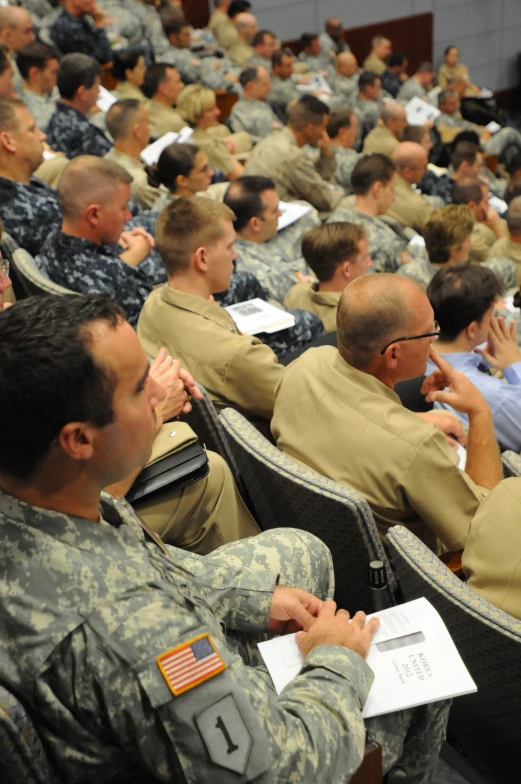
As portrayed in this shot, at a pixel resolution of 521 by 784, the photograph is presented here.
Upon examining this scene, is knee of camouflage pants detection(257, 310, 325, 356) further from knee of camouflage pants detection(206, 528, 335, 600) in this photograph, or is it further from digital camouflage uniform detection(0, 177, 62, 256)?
knee of camouflage pants detection(206, 528, 335, 600)

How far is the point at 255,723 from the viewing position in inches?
37.4

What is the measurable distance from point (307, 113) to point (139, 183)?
5.26ft

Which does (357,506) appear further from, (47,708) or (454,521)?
(47,708)

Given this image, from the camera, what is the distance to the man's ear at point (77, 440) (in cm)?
98

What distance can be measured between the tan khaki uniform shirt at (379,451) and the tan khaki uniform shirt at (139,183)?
9.30 feet

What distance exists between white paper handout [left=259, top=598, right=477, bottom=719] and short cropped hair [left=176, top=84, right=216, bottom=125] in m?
5.06

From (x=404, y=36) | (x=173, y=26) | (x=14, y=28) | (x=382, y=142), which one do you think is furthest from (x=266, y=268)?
(x=404, y=36)

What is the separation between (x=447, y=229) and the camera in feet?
11.9

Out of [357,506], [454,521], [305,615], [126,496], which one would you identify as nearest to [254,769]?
[305,615]

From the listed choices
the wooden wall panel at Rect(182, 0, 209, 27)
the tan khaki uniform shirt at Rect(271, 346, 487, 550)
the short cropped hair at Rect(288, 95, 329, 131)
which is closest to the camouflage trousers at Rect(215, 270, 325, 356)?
the tan khaki uniform shirt at Rect(271, 346, 487, 550)

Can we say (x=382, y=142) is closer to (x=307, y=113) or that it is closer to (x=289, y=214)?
(x=307, y=113)

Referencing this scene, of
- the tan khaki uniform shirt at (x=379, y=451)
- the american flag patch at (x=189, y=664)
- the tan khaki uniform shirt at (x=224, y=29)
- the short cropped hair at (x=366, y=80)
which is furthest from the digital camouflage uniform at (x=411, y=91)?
the american flag patch at (x=189, y=664)

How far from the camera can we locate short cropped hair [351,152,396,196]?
4316 mm

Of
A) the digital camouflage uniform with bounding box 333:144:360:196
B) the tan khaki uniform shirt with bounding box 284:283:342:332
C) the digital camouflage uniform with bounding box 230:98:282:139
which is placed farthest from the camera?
the digital camouflage uniform with bounding box 230:98:282:139
